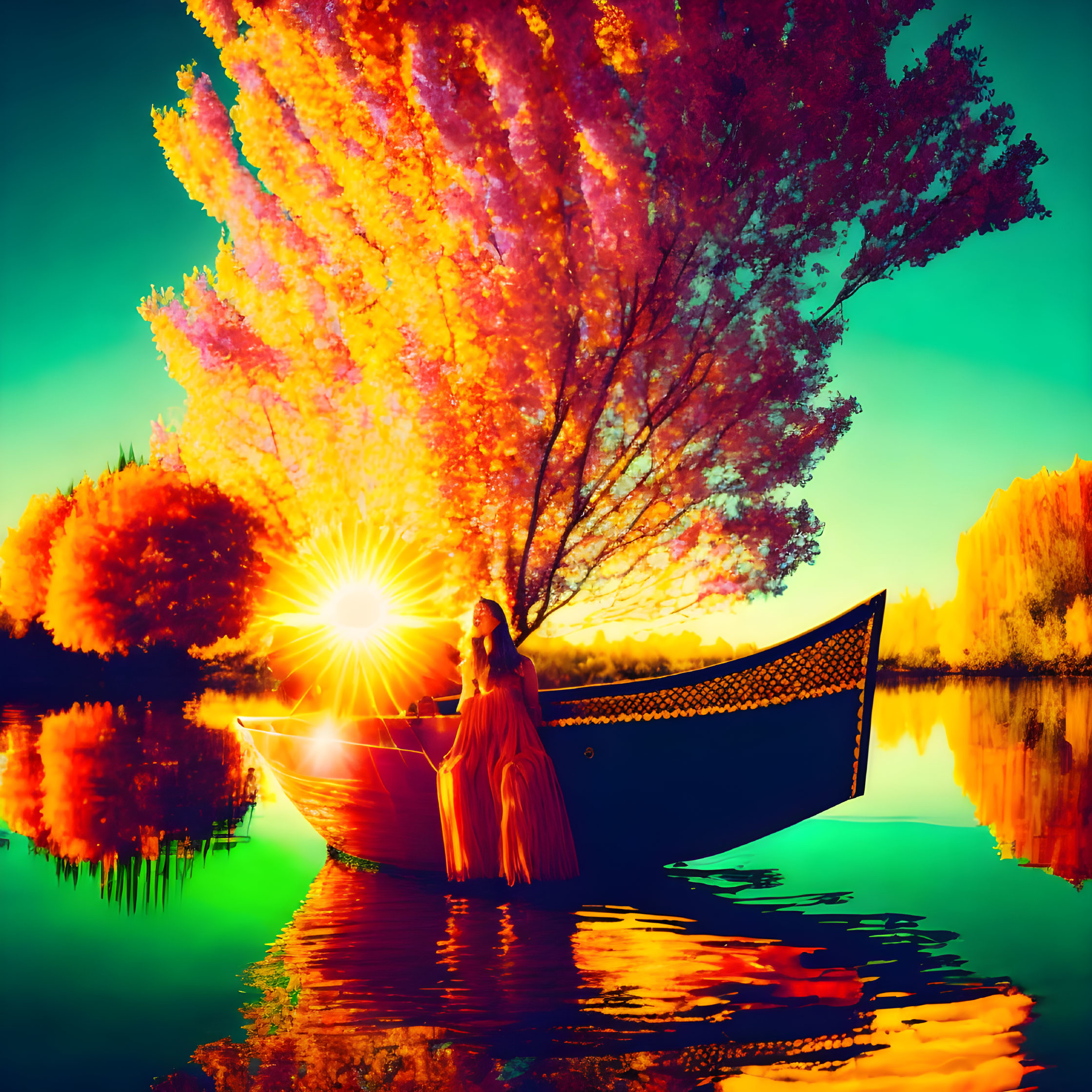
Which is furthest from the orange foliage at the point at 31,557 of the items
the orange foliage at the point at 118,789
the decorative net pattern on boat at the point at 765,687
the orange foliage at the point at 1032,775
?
the decorative net pattern on boat at the point at 765,687

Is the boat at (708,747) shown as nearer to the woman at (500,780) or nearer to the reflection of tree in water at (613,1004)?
the woman at (500,780)

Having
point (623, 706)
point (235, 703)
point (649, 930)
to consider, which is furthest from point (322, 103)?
point (235, 703)

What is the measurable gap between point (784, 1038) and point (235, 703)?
21722 millimetres

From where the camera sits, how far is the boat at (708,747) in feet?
17.9

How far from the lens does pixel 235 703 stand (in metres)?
23.2

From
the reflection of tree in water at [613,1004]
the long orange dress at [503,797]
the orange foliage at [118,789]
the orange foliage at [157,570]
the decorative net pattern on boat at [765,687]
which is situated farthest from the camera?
the orange foliage at [157,570]

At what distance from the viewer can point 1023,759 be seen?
10.8 meters

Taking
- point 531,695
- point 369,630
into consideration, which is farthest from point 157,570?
point 531,695

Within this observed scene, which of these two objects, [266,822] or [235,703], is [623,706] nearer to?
[266,822]

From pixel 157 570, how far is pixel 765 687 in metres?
21.2

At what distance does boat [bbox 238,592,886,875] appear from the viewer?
5441 mm

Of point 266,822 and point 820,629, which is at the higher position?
point 820,629

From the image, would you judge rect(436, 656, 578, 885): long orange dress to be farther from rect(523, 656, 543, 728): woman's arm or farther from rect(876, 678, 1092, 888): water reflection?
rect(876, 678, 1092, 888): water reflection

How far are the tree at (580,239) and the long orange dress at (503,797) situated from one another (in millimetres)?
2959
